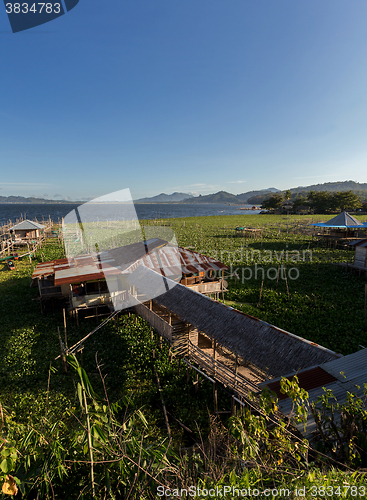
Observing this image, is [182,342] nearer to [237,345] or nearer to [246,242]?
[237,345]

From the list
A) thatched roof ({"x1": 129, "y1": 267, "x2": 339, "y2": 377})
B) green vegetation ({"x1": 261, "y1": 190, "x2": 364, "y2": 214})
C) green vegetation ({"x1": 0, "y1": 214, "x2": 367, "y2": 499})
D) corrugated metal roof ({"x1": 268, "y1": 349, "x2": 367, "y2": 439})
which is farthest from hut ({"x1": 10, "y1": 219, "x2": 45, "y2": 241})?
green vegetation ({"x1": 261, "y1": 190, "x2": 364, "y2": 214})

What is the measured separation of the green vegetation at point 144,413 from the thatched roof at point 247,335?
175cm

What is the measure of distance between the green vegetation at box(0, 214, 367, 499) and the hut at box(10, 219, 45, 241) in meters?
12.8

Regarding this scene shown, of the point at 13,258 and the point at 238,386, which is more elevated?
the point at 13,258

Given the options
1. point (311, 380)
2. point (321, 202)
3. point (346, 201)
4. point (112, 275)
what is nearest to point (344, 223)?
point (112, 275)

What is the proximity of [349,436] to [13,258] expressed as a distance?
3451 cm

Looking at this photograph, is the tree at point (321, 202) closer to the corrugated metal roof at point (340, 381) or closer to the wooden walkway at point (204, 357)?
the wooden walkway at point (204, 357)

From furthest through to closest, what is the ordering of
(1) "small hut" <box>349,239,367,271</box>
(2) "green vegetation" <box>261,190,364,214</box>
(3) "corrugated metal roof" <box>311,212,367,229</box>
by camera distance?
(2) "green vegetation" <box>261,190,364,214</box>, (3) "corrugated metal roof" <box>311,212,367,229</box>, (1) "small hut" <box>349,239,367,271</box>

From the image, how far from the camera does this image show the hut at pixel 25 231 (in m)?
36.2

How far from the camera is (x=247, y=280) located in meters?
22.6

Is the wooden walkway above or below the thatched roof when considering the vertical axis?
below

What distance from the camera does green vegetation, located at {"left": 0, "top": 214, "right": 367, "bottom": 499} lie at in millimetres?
3326

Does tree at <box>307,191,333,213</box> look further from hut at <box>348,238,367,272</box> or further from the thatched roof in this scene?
the thatched roof

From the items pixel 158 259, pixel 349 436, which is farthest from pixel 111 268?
pixel 349 436
